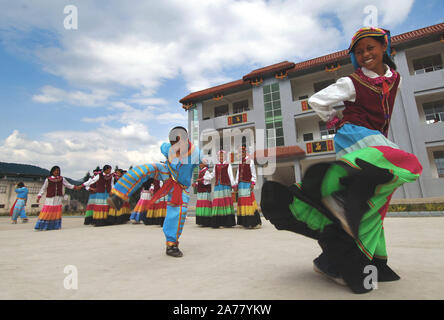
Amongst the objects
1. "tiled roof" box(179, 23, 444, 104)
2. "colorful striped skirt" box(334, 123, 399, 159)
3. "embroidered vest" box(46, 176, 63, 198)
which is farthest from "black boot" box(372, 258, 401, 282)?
"tiled roof" box(179, 23, 444, 104)

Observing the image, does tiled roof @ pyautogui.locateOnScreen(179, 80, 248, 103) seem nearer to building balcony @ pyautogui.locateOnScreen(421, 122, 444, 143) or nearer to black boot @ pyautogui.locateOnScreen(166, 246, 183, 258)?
building balcony @ pyautogui.locateOnScreen(421, 122, 444, 143)

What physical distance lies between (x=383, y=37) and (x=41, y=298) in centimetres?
313

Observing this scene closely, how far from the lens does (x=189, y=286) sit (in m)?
1.62

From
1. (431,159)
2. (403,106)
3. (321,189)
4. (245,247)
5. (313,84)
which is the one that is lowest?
(245,247)

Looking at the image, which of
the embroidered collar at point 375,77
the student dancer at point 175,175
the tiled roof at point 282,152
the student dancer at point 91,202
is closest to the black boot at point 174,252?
the student dancer at point 175,175

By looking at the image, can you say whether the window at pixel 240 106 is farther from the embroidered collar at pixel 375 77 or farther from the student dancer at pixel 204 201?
the embroidered collar at pixel 375 77

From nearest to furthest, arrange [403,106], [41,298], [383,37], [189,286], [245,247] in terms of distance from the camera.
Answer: [41,298], [189,286], [383,37], [245,247], [403,106]

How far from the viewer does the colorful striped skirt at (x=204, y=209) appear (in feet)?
21.2

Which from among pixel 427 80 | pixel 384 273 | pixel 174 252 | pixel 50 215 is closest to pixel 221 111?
pixel 427 80

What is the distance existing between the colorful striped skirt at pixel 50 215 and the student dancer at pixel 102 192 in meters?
1.00

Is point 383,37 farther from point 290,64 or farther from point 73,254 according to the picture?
point 290,64

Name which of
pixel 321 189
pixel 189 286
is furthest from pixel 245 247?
pixel 321 189

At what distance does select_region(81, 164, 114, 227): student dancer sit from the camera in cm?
745

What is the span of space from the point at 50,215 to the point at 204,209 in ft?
14.6
